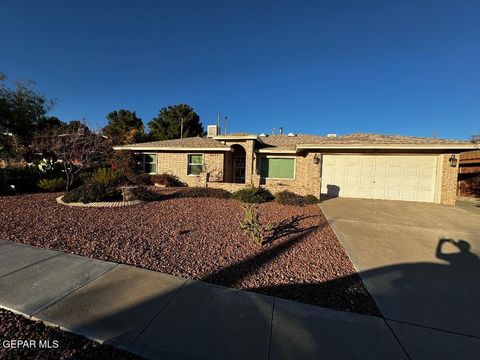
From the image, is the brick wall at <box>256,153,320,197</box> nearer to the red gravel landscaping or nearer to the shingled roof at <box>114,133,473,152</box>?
the shingled roof at <box>114,133,473,152</box>

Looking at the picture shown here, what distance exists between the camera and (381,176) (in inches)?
476

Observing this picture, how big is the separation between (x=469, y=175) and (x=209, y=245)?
18.4 m

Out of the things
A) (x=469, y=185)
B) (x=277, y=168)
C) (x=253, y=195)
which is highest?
(x=277, y=168)

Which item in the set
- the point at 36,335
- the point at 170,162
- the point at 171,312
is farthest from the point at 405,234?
the point at 170,162

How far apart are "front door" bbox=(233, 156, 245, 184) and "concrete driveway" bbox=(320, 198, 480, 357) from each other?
9100mm

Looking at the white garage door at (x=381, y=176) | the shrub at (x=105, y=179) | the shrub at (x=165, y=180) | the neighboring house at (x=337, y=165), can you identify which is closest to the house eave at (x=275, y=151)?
the neighboring house at (x=337, y=165)

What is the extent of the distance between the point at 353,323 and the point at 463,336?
121cm

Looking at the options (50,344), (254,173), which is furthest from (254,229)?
(254,173)

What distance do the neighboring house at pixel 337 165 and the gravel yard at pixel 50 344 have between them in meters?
9.71

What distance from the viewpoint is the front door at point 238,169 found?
1648 centimetres

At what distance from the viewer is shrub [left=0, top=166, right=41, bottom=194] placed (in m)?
9.79

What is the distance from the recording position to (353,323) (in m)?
2.62

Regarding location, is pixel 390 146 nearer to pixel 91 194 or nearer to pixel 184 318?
pixel 184 318

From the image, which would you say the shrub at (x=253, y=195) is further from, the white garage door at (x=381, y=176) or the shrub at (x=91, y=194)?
the shrub at (x=91, y=194)
